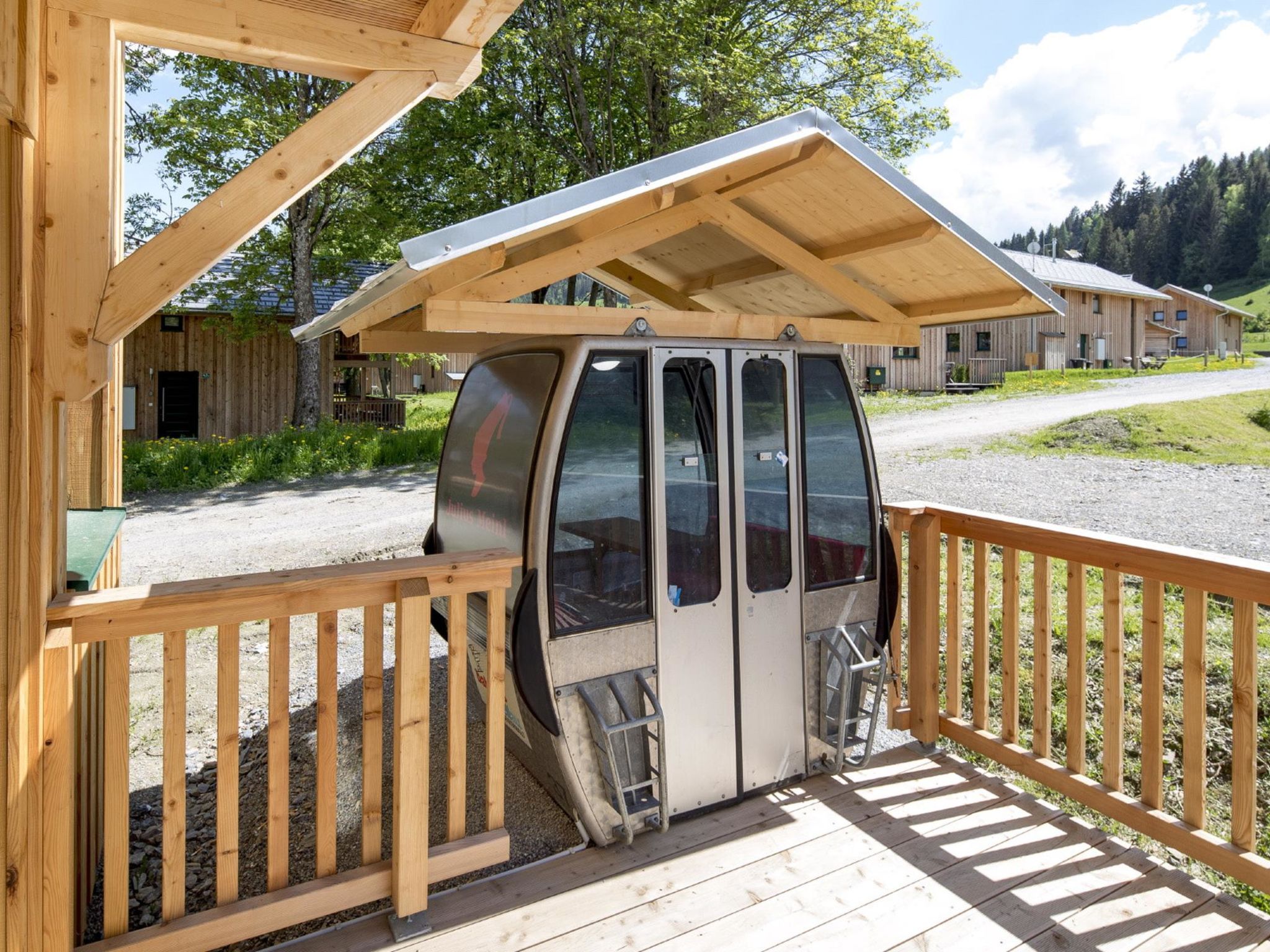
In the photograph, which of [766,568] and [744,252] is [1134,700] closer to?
[766,568]

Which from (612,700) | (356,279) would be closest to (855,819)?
(612,700)

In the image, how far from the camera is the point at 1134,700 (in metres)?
4.91

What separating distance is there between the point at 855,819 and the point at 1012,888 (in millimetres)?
587

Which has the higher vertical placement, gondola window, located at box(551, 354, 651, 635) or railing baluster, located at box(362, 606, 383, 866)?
gondola window, located at box(551, 354, 651, 635)

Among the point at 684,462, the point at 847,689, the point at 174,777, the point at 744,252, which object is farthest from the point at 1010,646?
the point at 174,777

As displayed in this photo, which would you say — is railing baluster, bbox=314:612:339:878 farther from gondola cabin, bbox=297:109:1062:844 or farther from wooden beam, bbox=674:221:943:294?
wooden beam, bbox=674:221:943:294

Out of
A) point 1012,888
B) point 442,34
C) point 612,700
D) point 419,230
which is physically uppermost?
point 419,230

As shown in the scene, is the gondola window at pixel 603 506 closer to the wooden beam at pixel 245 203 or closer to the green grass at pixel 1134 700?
the wooden beam at pixel 245 203

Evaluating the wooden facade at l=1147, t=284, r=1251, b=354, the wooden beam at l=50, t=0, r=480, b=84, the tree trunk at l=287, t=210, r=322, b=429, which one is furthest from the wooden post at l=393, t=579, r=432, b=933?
the wooden facade at l=1147, t=284, r=1251, b=354

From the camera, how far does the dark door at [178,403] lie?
16.4 meters

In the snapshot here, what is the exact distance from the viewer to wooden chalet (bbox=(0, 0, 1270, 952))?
193 centimetres

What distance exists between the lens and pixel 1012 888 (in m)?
2.62

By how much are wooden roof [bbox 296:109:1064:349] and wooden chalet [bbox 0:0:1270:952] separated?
0.01 m

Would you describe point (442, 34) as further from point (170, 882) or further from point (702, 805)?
point (702, 805)
